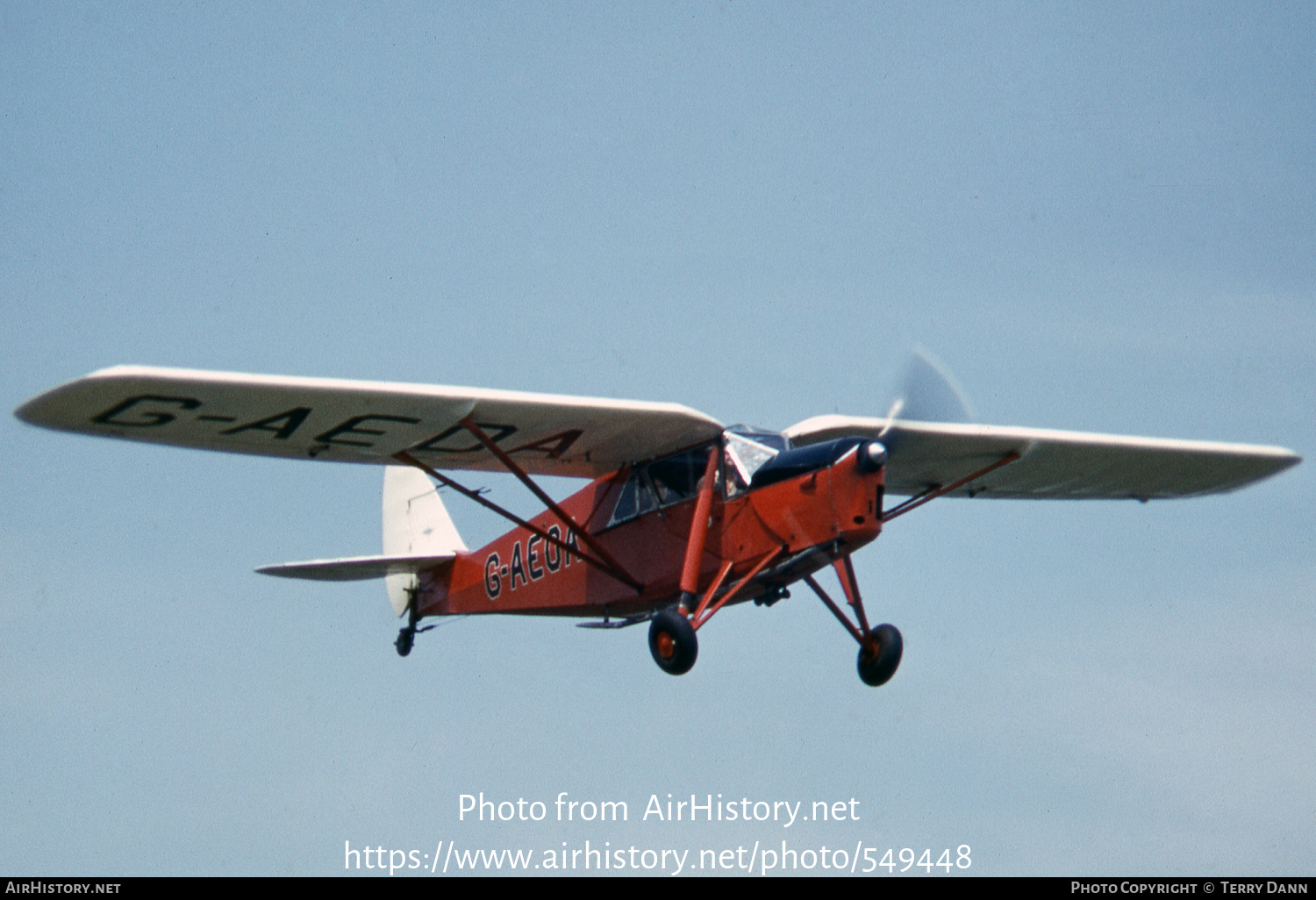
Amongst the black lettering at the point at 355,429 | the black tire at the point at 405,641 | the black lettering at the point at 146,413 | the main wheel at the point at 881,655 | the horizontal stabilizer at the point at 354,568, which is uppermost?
the black lettering at the point at 146,413

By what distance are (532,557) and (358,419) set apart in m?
3.47

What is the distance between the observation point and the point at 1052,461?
1811 centimetres

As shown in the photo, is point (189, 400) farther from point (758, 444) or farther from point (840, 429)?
point (840, 429)

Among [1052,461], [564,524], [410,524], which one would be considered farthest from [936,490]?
[410,524]

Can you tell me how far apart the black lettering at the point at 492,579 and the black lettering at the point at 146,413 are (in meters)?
4.94

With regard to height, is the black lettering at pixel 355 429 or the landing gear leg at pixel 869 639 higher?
the black lettering at pixel 355 429

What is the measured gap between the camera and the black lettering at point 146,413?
1348 cm

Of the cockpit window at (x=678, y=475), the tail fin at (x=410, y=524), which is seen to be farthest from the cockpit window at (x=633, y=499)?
the tail fin at (x=410, y=524)

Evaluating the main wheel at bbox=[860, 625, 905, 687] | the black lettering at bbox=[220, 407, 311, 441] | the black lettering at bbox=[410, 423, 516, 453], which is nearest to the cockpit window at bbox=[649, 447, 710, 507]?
the black lettering at bbox=[410, 423, 516, 453]

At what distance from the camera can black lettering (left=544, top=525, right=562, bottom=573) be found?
1684 centimetres

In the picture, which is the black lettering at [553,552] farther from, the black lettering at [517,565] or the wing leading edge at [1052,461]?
the wing leading edge at [1052,461]

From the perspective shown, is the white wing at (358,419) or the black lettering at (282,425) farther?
the black lettering at (282,425)

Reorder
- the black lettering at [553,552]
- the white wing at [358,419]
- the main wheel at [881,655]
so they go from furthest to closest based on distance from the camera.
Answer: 1. the black lettering at [553,552]
2. the main wheel at [881,655]
3. the white wing at [358,419]
